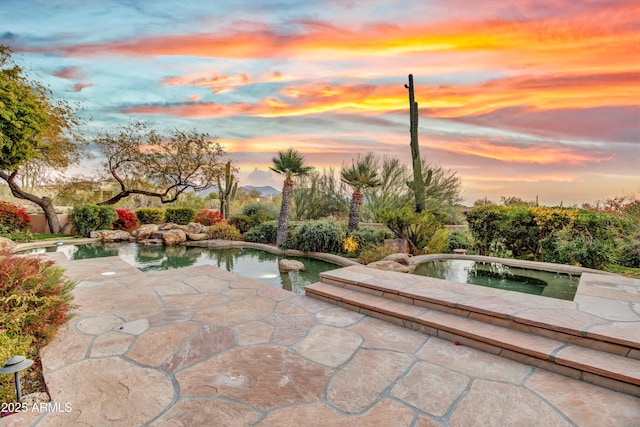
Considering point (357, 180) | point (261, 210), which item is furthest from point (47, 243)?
point (357, 180)

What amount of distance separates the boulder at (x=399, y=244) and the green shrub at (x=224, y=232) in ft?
17.6

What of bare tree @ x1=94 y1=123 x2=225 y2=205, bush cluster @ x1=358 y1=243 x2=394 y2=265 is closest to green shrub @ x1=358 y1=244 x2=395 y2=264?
bush cluster @ x1=358 y1=243 x2=394 y2=265

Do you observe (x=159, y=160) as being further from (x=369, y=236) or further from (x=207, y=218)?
(x=369, y=236)

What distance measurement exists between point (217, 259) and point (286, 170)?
2969 millimetres

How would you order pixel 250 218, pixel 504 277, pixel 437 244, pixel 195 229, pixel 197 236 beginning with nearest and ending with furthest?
1. pixel 504 277
2. pixel 437 244
3. pixel 197 236
4. pixel 250 218
5. pixel 195 229

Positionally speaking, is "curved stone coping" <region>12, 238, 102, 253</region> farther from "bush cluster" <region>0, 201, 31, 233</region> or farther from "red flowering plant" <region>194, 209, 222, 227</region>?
"red flowering plant" <region>194, 209, 222, 227</region>

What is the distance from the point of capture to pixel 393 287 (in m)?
3.09

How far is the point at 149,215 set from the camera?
1295 centimetres

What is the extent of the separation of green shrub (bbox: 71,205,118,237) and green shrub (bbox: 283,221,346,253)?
26.0 feet

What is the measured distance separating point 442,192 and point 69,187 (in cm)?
1547

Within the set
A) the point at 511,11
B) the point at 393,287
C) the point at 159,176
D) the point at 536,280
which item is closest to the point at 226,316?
the point at 393,287

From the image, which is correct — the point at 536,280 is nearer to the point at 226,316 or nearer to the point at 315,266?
the point at 315,266

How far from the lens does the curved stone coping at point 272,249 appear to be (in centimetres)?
657

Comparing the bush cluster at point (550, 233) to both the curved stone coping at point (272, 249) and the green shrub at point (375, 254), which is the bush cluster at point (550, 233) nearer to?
the green shrub at point (375, 254)
